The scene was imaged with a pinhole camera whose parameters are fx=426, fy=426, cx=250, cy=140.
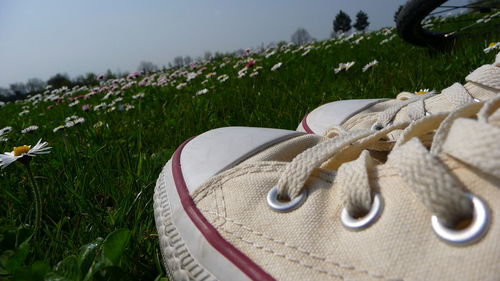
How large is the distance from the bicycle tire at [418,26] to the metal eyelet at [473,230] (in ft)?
11.1

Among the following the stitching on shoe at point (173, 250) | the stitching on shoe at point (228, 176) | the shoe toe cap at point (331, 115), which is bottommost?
the shoe toe cap at point (331, 115)

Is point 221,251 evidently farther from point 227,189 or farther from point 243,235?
point 227,189

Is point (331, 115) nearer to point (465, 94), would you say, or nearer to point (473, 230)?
point (465, 94)

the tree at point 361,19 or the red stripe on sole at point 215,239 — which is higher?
the red stripe on sole at point 215,239

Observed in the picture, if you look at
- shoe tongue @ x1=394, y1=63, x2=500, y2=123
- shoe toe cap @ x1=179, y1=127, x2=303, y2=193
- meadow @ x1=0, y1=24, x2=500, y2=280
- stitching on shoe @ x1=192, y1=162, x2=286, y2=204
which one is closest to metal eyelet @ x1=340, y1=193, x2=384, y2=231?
stitching on shoe @ x1=192, y1=162, x2=286, y2=204

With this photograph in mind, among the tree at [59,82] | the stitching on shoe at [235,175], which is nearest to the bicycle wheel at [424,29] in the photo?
the stitching on shoe at [235,175]

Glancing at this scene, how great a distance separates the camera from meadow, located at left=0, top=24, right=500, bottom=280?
3.89ft

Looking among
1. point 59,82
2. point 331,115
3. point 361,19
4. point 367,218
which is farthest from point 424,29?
point 361,19

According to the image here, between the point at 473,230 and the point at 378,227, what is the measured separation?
16cm

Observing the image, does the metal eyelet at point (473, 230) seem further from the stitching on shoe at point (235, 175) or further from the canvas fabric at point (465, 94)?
the canvas fabric at point (465, 94)

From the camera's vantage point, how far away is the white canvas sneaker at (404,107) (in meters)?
1.54

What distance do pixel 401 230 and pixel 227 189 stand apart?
416 mm

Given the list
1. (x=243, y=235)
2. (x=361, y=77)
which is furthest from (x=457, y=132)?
(x=361, y=77)

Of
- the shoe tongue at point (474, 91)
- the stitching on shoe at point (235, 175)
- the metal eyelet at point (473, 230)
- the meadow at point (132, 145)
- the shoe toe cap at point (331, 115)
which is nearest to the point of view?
the metal eyelet at point (473, 230)
